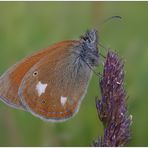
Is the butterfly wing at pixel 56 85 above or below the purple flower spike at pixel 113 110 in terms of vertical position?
above

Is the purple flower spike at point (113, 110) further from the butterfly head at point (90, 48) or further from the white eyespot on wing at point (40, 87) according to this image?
the white eyespot on wing at point (40, 87)

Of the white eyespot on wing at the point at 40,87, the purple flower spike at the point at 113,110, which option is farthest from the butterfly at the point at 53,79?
the purple flower spike at the point at 113,110

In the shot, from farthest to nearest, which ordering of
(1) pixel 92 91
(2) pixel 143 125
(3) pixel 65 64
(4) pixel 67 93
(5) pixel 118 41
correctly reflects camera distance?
1. (5) pixel 118 41
2. (1) pixel 92 91
3. (2) pixel 143 125
4. (3) pixel 65 64
5. (4) pixel 67 93

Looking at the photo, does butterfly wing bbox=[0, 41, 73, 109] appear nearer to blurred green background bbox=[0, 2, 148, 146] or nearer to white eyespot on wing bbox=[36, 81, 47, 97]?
white eyespot on wing bbox=[36, 81, 47, 97]

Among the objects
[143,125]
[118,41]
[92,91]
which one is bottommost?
[143,125]

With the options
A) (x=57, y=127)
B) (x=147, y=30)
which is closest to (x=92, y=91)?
(x=57, y=127)

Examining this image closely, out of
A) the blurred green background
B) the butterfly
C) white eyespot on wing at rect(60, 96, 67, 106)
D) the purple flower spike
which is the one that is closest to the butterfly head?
the butterfly

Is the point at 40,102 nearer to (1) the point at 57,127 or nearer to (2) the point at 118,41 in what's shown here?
(1) the point at 57,127
